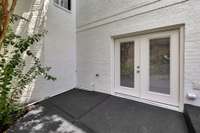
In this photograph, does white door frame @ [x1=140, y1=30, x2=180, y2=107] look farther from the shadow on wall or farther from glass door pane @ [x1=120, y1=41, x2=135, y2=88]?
the shadow on wall

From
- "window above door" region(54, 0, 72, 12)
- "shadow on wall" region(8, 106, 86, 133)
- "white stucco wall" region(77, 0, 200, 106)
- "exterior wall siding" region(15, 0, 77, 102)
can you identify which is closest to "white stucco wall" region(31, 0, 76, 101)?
"exterior wall siding" region(15, 0, 77, 102)

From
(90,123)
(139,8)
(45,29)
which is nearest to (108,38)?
(139,8)

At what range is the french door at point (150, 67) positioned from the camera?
138 inches

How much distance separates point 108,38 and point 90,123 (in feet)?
9.35

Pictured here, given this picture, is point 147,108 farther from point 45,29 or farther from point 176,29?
point 45,29

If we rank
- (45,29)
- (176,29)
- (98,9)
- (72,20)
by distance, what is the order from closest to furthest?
(176,29)
(45,29)
(98,9)
(72,20)

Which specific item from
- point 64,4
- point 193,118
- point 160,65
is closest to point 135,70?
point 160,65

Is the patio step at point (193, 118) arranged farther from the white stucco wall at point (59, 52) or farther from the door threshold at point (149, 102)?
the white stucco wall at point (59, 52)

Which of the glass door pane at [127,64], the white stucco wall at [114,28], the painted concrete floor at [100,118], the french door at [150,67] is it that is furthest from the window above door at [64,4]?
the painted concrete floor at [100,118]

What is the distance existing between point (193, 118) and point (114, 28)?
125 inches

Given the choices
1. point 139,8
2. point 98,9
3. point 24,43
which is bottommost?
point 24,43

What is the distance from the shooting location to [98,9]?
5246mm

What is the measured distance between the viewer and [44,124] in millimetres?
3027

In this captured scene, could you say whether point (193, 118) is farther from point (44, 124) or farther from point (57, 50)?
point (57, 50)
